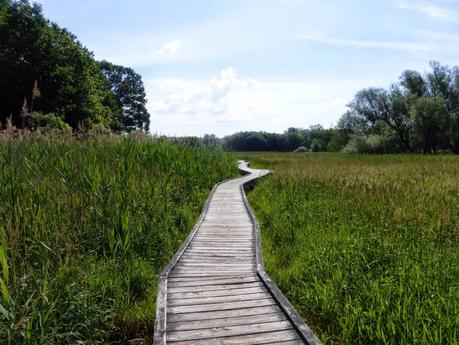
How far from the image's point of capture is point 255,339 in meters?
3.55

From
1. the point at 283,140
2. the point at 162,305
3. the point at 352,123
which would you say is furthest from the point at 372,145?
the point at 283,140

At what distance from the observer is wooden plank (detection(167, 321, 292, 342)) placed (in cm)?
361

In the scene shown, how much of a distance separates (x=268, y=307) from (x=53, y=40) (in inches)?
1233

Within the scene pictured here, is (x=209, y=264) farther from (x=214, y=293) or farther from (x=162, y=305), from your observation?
(x=162, y=305)

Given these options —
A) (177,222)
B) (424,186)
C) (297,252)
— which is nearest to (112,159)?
(177,222)

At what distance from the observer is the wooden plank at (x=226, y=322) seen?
3.79 meters

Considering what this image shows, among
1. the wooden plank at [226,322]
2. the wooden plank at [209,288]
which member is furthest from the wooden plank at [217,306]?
the wooden plank at [209,288]

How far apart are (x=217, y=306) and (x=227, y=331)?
1.88 ft

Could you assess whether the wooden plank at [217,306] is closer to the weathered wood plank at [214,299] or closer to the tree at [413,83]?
the weathered wood plank at [214,299]

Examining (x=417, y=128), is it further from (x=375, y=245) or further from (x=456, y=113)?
(x=375, y=245)

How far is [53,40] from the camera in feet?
97.7

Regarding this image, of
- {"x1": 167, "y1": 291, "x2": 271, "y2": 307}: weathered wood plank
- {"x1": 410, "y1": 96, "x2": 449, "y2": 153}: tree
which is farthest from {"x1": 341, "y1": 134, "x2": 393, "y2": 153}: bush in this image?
{"x1": 167, "y1": 291, "x2": 271, "y2": 307}: weathered wood plank

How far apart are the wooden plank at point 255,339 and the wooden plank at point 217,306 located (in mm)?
614

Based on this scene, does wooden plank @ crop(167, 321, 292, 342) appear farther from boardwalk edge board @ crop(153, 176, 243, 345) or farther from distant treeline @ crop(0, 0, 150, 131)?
distant treeline @ crop(0, 0, 150, 131)
